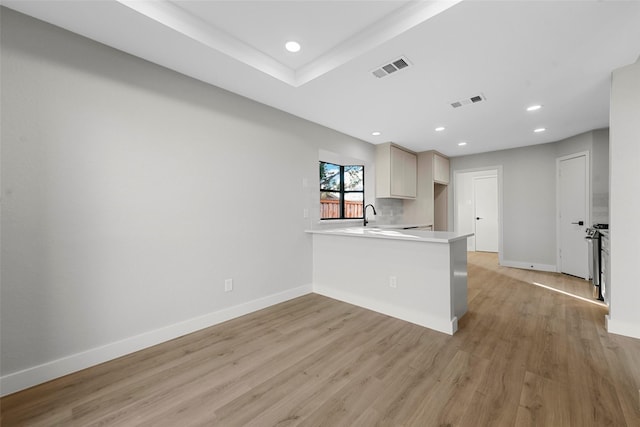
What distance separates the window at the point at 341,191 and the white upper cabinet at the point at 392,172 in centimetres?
35

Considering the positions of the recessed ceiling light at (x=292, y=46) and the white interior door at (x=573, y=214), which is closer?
the recessed ceiling light at (x=292, y=46)

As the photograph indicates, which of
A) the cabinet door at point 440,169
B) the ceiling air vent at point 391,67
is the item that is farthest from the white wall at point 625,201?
the cabinet door at point 440,169

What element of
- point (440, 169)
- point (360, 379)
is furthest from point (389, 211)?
point (360, 379)

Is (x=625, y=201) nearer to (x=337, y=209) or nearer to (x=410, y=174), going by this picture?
(x=410, y=174)

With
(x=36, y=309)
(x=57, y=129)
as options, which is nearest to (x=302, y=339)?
(x=36, y=309)

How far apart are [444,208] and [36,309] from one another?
21.5 ft

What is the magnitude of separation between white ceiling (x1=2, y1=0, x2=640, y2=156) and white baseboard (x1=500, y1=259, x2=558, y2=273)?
303cm

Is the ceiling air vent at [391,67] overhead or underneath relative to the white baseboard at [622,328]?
overhead

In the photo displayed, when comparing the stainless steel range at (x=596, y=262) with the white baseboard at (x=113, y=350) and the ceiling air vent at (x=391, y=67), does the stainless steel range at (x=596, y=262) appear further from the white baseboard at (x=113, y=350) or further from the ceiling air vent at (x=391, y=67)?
the white baseboard at (x=113, y=350)

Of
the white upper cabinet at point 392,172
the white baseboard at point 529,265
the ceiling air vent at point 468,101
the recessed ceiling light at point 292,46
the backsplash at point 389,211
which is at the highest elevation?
the recessed ceiling light at point 292,46

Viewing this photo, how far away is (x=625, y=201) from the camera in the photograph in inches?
89.8

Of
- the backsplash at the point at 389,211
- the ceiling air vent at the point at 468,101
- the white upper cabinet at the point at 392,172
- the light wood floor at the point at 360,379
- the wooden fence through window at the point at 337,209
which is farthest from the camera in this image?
the backsplash at the point at 389,211

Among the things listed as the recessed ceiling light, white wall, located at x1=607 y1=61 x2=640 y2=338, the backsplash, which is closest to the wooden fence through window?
the backsplash

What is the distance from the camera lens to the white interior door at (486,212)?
22.5 feet
